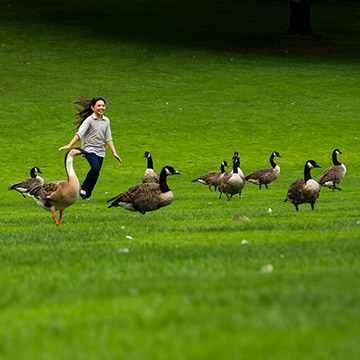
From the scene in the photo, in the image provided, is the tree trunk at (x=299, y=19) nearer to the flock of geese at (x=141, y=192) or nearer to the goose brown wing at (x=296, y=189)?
the flock of geese at (x=141, y=192)

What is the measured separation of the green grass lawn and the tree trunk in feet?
6.38

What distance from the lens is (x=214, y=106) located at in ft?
153

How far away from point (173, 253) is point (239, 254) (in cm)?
94

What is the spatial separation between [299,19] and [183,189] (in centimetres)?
4375

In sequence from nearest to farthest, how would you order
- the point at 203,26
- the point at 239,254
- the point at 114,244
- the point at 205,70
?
the point at 239,254 < the point at 114,244 < the point at 205,70 < the point at 203,26

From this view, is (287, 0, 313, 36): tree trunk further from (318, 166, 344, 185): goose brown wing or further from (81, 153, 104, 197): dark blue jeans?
(81, 153, 104, 197): dark blue jeans

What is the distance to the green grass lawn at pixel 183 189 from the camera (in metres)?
4.93

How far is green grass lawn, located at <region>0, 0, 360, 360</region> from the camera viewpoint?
493 cm

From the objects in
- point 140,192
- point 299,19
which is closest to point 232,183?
point 140,192

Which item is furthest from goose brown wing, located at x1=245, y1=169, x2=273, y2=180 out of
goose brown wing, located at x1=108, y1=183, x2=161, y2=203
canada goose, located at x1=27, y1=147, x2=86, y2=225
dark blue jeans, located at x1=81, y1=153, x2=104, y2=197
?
canada goose, located at x1=27, y1=147, x2=86, y2=225

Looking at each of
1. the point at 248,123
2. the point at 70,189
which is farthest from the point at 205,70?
the point at 70,189

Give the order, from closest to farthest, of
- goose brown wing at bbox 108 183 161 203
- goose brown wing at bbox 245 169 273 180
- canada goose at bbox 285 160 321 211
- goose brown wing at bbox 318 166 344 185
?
goose brown wing at bbox 108 183 161 203, canada goose at bbox 285 160 321 211, goose brown wing at bbox 318 166 344 185, goose brown wing at bbox 245 169 273 180

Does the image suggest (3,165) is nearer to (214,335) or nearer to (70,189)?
(70,189)

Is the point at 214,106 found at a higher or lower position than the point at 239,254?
lower
